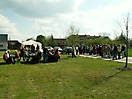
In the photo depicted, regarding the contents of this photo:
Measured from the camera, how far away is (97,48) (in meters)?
28.9

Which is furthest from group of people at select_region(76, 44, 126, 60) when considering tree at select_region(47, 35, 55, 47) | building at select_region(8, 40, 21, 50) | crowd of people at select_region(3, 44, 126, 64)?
building at select_region(8, 40, 21, 50)

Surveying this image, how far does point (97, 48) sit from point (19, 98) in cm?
2313

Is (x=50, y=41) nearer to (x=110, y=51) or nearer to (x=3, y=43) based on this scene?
(x=3, y=43)

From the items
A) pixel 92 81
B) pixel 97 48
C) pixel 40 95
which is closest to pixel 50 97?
pixel 40 95

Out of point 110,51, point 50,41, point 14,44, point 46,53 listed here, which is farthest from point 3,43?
point 46,53

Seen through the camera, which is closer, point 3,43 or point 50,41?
point 3,43

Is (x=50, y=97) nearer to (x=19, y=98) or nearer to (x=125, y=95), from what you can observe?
(x=19, y=98)

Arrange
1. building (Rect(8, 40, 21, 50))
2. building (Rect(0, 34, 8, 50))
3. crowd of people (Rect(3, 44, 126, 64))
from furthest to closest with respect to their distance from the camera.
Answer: building (Rect(8, 40, 21, 50)) → building (Rect(0, 34, 8, 50)) → crowd of people (Rect(3, 44, 126, 64))

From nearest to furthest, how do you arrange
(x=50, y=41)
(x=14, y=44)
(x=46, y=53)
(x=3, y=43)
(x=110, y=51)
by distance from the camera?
(x=46, y=53) → (x=110, y=51) → (x=3, y=43) → (x=50, y=41) → (x=14, y=44)

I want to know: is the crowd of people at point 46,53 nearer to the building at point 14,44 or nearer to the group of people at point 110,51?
the group of people at point 110,51

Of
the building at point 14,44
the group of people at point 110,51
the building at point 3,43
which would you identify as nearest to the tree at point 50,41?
the building at point 14,44

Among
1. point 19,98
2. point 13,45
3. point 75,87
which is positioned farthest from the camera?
point 13,45

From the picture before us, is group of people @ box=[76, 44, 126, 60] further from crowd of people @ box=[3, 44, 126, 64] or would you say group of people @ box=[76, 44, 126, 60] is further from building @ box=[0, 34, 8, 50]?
building @ box=[0, 34, 8, 50]

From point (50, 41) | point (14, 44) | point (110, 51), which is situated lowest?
point (110, 51)
